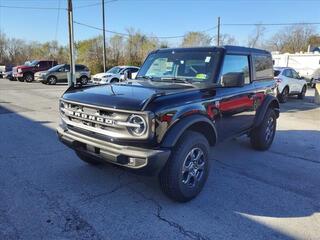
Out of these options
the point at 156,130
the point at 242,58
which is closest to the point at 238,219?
the point at 156,130

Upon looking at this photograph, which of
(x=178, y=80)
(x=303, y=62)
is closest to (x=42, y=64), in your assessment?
(x=303, y=62)

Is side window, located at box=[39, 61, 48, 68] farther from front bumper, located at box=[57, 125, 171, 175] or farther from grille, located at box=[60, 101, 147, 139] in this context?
front bumper, located at box=[57, 125, 171, 175]

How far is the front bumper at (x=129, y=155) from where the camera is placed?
3.18m

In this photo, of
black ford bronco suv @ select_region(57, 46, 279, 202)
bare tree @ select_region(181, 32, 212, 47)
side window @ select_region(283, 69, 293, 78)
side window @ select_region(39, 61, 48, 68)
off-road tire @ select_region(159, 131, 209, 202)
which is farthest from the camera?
bare tree @ select_region(181, 32, 212, 47)

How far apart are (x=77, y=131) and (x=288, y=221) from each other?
107 inches

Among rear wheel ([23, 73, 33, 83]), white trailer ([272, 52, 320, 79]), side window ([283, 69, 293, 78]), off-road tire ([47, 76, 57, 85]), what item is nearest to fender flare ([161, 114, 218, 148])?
side window ([283, 69, 293, 78])

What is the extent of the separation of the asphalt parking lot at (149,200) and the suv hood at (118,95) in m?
1.20

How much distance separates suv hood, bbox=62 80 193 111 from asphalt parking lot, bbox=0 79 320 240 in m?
1.20

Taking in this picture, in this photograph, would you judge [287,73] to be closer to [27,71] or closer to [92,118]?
[92,118]

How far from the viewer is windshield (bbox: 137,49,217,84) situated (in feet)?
14.6

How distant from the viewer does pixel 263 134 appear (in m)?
5.87

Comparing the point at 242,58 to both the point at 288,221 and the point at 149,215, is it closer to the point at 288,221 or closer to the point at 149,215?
the point at 288,221

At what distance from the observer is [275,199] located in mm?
3941

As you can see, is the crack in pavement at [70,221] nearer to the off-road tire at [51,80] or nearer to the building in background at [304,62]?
the off-road tire at [51,80]
